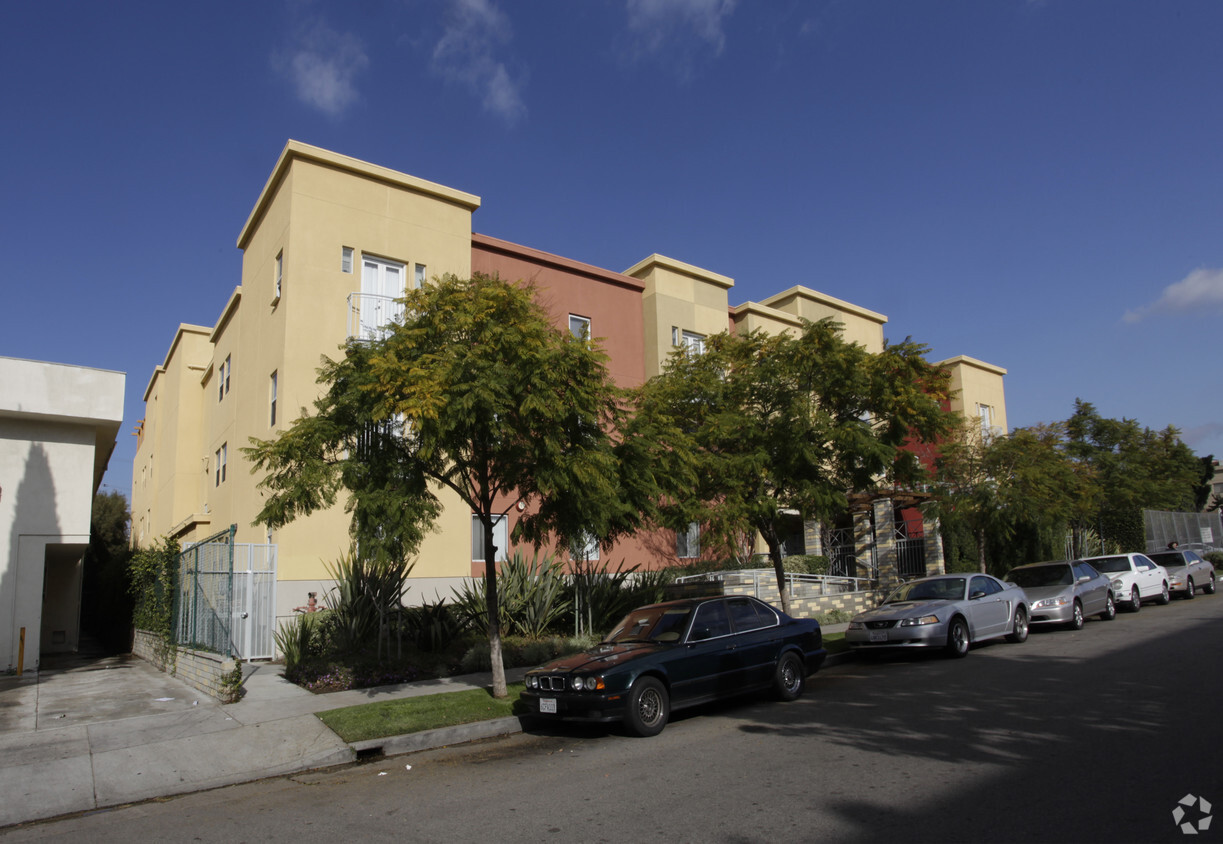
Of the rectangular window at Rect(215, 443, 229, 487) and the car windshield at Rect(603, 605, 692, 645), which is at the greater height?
the rectangular window at Rect(215, 443, 229, 487)

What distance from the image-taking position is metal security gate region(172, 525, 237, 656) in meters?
13.5

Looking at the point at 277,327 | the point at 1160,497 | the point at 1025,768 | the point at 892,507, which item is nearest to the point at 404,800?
the point at 1025,768

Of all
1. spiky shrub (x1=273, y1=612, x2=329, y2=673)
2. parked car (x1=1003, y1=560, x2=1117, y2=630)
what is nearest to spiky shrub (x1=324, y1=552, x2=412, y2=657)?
spiky shrub (x1=273, y1=612, x2=329, y2=673)

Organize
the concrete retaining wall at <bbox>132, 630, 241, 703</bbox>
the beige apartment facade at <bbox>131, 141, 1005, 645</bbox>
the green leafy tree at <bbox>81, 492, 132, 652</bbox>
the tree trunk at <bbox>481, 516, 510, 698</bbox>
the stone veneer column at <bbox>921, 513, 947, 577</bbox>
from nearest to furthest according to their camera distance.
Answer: the tree trunk at <bbox>481, 516, 510, 698</bbox>
the concrete retaining wall at <bbox>132, 630, 241, 703</bbox>
the beige apartment facade at <bbox>131, 141, 1005, 645</bbox>
the green leafy tree at <bbox>81, 492, 132, 652</bbox>
the stone veneer column at <bbox>921, 513, 947, 577</bbox>

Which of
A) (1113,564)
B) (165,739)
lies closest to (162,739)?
(165,739)

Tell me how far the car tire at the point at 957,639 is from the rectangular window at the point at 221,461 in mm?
20734

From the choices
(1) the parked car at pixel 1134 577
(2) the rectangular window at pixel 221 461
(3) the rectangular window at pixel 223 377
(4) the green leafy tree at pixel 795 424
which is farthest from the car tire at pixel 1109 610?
(3) the rectangular window at pixel 223 377

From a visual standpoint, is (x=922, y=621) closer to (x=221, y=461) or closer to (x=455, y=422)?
(x=455, y=422)

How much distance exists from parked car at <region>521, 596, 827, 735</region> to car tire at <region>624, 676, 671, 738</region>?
1 centimetres

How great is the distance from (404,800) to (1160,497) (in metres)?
40.1

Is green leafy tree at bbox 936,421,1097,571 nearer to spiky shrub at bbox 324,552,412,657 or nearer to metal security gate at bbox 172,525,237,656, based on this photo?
spiky shrub at bbox 324,552,412,657

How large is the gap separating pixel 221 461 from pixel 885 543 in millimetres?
21812

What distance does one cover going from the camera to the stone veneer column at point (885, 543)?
26.8m

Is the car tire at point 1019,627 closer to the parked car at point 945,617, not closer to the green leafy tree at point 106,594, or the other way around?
A: the parked car at point 945,617
